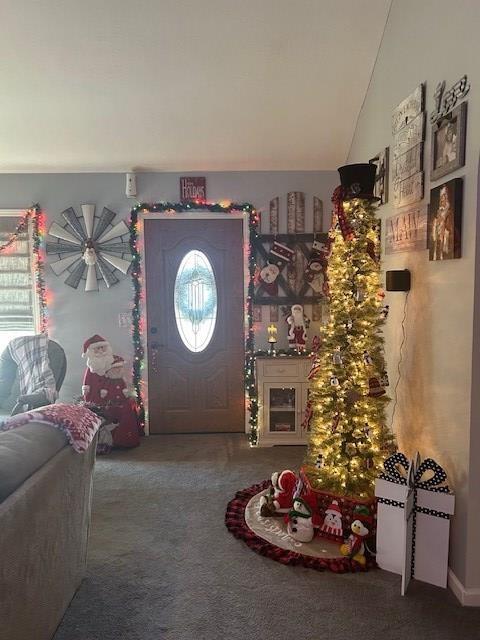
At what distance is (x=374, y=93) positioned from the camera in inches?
145

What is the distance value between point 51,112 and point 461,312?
3.24 m

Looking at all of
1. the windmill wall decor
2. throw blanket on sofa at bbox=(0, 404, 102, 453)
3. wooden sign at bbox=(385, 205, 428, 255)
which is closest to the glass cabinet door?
wooden sign at bbox=(385, 205, 428, 255)

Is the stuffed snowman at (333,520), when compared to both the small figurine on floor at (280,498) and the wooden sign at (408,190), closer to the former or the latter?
the small figurine on floor at (280,498)

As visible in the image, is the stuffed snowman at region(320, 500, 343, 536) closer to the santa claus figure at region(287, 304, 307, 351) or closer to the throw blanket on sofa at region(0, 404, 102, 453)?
the throw blanket on sofa at region(0, 404, 102, 453)

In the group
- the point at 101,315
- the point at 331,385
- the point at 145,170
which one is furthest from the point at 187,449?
the point at 145,170

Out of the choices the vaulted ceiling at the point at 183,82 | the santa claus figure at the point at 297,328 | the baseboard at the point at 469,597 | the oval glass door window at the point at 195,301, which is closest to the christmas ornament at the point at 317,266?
the santa claus figure at the point at 297,328

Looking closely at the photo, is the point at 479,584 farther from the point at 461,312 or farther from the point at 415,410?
the point at 461,312

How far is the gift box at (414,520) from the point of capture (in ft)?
8.12

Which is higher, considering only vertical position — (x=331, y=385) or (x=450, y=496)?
(x=331, y=385)

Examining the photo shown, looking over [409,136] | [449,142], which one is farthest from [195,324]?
[449,142]

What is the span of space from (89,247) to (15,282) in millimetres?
771

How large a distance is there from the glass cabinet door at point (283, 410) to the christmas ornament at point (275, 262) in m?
0.99

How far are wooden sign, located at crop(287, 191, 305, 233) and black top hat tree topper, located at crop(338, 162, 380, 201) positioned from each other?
5.63 ft

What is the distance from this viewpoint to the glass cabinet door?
4.59 metres
